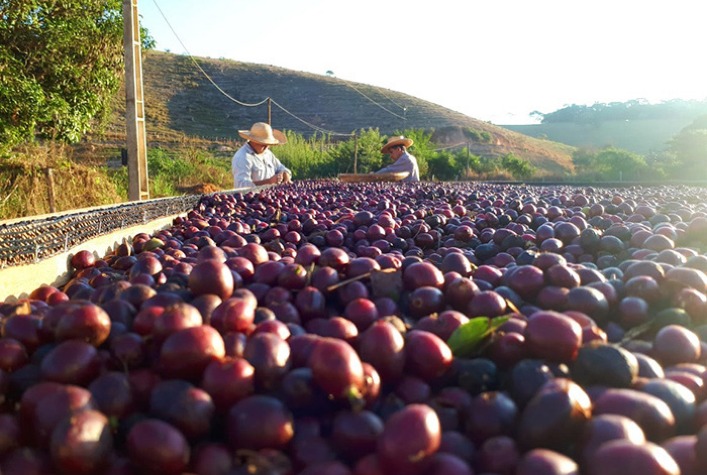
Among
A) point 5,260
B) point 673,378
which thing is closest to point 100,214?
point 5,260

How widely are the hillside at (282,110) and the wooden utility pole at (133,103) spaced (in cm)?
3581

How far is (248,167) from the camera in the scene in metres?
10.2

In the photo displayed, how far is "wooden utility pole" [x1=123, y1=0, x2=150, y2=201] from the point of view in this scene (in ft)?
33.8

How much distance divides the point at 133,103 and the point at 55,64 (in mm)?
2818

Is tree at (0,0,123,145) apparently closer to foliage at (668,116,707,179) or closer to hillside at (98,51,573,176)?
foliage at (668,116,707,179)

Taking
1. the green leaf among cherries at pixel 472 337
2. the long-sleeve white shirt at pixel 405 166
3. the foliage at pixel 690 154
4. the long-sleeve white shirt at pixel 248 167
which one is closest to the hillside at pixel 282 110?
the foliage at pixel 690 154

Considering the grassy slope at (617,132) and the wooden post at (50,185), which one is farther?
the grassy slope at (617,132)

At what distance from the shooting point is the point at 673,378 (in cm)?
132

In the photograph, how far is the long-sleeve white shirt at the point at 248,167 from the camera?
10.1 meters

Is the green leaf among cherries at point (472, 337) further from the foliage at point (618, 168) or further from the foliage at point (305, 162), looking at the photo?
the foliage at point (618, 168)

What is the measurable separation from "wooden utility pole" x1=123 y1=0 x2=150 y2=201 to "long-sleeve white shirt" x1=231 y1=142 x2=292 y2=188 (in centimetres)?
192

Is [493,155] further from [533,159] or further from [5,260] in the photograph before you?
[5,260]

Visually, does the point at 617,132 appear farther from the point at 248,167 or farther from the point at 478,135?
the point at 248,167

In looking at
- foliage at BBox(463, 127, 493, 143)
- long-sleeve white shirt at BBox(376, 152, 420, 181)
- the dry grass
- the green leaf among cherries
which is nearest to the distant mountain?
foliage at BBox(463, 127, 493, 143)
